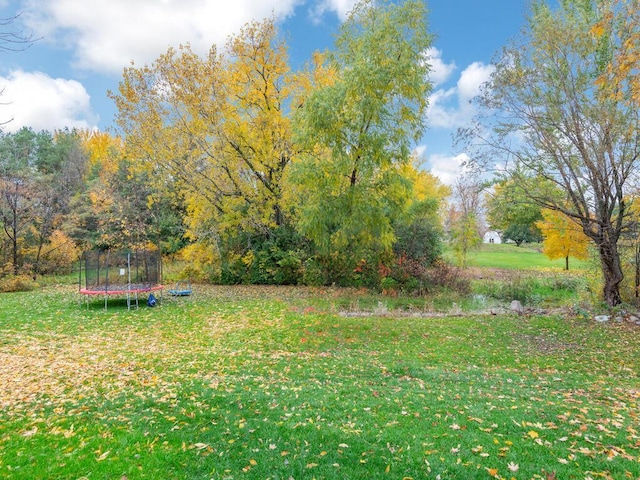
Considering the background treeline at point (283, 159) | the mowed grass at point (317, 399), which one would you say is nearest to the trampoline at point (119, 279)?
the mowed grass at point (317, 399)

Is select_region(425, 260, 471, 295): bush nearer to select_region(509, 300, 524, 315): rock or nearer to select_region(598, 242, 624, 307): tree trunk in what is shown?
select_region(509, 300, 524, 315): rock

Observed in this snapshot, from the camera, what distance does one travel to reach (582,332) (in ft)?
31.1

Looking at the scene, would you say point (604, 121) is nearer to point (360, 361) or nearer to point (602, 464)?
point (360, 361)

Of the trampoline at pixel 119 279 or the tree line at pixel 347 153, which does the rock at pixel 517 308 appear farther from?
the trampoline at pixel 119 279

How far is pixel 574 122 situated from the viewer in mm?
10836

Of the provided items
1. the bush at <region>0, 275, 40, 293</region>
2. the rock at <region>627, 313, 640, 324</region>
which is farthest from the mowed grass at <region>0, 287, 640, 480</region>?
the bush at <region>0, 275, 40, 293</region>

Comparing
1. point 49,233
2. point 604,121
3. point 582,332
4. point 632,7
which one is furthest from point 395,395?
point 49,233

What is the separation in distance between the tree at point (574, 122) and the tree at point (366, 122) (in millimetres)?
2713

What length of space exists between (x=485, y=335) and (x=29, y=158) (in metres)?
36.6

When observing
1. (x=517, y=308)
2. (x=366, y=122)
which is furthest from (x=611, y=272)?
(x=366, y=122)

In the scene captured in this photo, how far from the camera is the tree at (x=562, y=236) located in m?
12.6

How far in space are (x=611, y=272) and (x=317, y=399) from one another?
1060cm

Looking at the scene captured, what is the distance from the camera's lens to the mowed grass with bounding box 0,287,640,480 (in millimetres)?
3575

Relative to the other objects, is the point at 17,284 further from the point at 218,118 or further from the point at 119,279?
the point at 218,118
